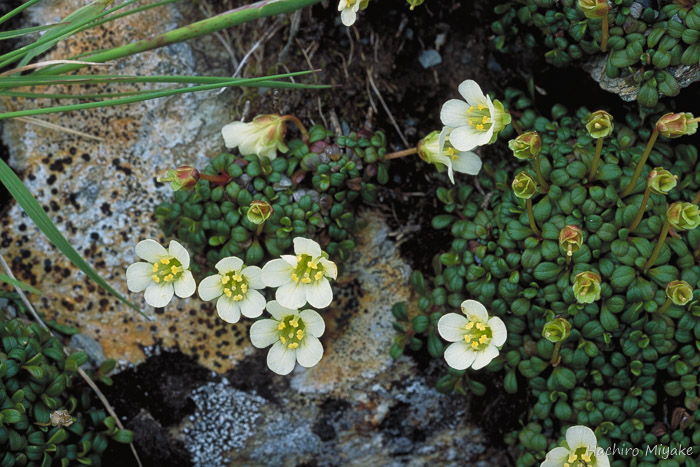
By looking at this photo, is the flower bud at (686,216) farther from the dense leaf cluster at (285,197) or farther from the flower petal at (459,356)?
the dense leaf cluster at (285,197)

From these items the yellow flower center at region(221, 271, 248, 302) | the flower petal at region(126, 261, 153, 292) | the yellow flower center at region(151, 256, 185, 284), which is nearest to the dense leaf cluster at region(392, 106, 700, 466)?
the yellow flower center at region(221, 271, 248, 302)

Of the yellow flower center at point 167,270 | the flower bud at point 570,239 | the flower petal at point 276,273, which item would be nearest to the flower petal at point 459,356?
the flower bud at point 570,239

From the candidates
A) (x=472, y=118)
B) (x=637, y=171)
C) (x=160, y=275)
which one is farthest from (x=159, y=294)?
(x=637, y=171)

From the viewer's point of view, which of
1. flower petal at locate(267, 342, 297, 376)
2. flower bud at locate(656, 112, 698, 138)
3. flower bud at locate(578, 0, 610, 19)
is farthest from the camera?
flower petal at locate(267, 342, 297, 376)

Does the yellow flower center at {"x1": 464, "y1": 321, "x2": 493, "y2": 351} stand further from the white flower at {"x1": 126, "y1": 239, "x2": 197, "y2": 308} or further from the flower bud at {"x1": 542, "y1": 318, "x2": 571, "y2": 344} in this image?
the white flower at {"x1": 126, "y1": 239, "x2": 197, "y2": 308}

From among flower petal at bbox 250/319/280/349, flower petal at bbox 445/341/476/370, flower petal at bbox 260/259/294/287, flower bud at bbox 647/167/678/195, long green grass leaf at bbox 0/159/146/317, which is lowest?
flower petal at bbox 445/341/476/370

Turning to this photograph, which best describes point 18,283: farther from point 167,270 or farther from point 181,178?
point 181,178
